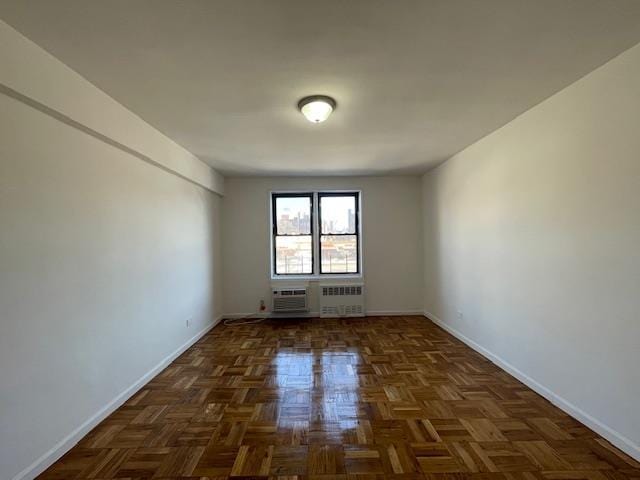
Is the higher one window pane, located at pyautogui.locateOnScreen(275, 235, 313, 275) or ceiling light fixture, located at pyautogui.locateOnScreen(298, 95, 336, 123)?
ceiling light fixture, located at pyautogui.locateOnScreen(298, 95, 336, 123)

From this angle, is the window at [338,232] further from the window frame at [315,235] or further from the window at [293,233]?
the window at [293,233]

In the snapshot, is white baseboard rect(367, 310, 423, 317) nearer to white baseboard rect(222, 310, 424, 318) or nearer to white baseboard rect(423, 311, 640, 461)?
white baseboard rect(222, 310, 424, 318)

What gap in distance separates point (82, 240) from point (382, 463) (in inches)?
92.4

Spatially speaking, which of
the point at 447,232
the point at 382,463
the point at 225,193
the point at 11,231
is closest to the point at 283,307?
the point at 225,193

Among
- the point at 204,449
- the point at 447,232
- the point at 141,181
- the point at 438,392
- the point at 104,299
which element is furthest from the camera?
the point at 447,232

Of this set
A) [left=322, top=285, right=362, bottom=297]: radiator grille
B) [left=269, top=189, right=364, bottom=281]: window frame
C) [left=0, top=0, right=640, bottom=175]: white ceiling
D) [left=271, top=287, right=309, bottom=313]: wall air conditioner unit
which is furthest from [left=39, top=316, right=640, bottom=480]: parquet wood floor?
[left=0, top=0, right=640, bottom=175]: white ceiling

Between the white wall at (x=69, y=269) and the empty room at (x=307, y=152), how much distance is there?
1 cm

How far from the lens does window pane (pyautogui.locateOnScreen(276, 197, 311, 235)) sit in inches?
219

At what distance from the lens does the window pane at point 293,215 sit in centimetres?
555

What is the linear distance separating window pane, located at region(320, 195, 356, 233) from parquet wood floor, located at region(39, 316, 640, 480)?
2.51 m

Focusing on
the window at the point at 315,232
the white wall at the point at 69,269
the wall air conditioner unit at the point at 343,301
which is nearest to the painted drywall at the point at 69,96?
the white wall at the point at 69,269

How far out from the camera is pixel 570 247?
2314mm

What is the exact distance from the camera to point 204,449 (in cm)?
202

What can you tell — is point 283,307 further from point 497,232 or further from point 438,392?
point 497,232
